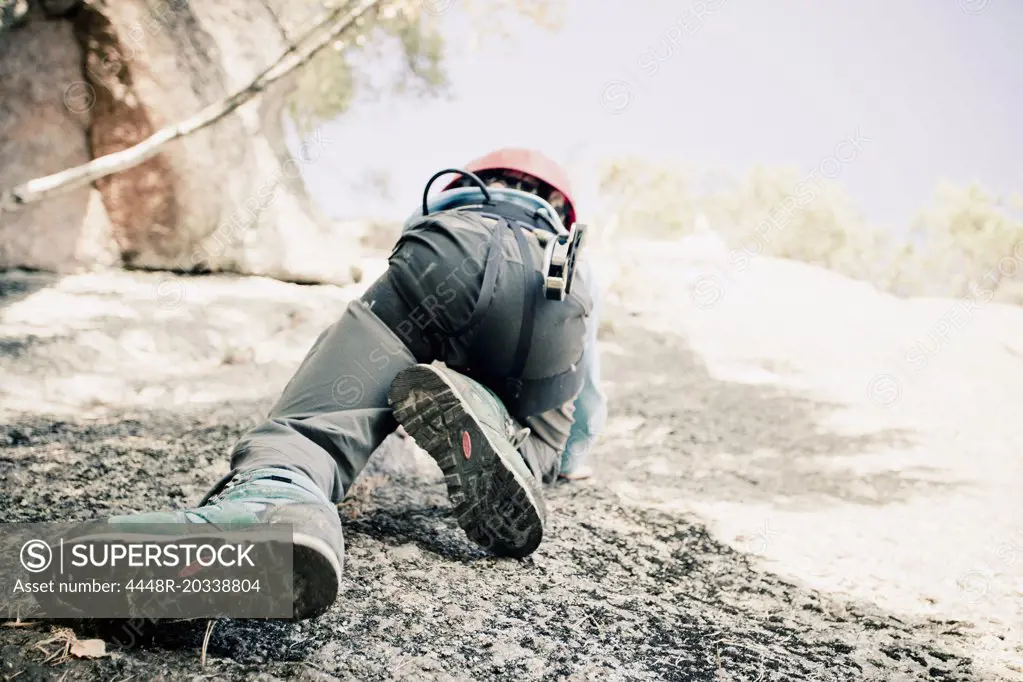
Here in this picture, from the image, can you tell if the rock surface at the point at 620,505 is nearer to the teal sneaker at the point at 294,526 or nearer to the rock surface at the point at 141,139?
the teal sneaker at the point at 294,526

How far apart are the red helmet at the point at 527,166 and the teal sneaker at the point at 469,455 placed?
111 cm

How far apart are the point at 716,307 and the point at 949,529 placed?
5712 mm

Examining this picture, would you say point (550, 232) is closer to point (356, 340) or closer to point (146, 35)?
point (356, 340)

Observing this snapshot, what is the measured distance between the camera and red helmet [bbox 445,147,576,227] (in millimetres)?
2746

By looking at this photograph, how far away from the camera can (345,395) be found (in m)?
1.91

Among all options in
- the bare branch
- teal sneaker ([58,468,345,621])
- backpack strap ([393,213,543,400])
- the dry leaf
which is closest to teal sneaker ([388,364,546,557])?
backpack strap ([393,213,543,400])

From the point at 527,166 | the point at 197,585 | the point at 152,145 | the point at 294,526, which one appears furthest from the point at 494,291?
the point at 152,145

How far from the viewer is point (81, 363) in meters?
4.18

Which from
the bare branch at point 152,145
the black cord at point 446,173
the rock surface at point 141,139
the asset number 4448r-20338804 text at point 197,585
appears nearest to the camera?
the asset number 4448r-20338804 text at point 197,585

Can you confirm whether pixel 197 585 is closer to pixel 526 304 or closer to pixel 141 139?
pixel 526 304

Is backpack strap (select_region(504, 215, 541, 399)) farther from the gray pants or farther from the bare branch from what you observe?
the bare branch

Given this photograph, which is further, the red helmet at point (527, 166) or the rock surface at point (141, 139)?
the rock surface at point (141, 139)

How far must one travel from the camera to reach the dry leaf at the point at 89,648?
4.18ft

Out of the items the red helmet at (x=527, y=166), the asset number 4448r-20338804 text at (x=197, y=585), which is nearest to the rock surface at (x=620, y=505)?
the asset number 4448r-20338804 text at (x=197, y=585)
